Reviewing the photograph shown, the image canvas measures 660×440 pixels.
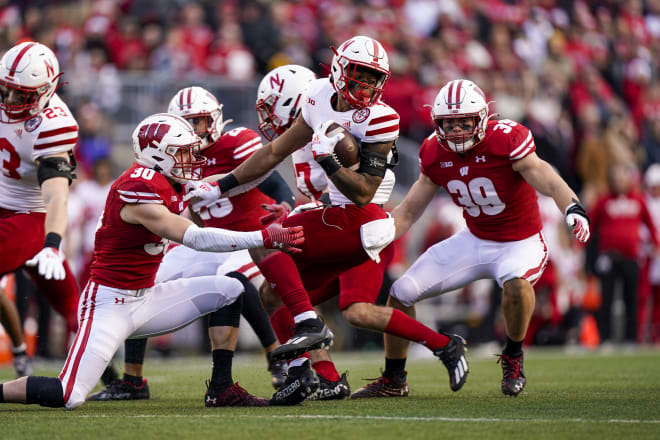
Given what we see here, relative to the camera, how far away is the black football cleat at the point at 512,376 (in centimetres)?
586

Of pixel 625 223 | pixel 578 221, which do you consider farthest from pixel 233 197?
pixel 625 223

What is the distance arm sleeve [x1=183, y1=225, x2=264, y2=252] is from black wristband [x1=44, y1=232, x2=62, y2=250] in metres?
1.01

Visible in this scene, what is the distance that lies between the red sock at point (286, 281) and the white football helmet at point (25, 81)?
1.72 meters

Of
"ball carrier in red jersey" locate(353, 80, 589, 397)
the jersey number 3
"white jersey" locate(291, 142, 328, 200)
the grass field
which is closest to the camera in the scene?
the grass field

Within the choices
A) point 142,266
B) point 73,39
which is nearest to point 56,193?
point 142,266

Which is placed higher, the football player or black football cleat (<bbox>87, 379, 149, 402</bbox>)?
the football player

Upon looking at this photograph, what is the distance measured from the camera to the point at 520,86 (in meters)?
13.4

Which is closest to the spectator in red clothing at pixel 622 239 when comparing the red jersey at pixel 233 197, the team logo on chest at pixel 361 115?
the red jersey at pixel 233 197

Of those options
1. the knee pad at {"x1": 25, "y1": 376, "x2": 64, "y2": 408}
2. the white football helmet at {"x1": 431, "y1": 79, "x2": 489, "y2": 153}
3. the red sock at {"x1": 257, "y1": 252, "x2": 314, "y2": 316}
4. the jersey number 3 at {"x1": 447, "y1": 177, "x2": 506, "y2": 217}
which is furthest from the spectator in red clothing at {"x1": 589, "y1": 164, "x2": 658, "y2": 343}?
the knee pad at {"x1": 25, "y1": 376, "x2": 64, "y2": 408}

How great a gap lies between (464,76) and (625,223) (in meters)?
3.19

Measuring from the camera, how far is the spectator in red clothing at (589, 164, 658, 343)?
11.2 m

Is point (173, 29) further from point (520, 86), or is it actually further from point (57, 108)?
point (57, 108)

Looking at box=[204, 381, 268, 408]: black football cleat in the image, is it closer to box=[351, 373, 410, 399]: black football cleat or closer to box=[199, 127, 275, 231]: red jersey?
box=[351, 373, 410, 399]: black football cleat

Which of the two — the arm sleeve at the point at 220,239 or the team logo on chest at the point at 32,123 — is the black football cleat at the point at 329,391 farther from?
the team logo on chest at the point at 32,123
